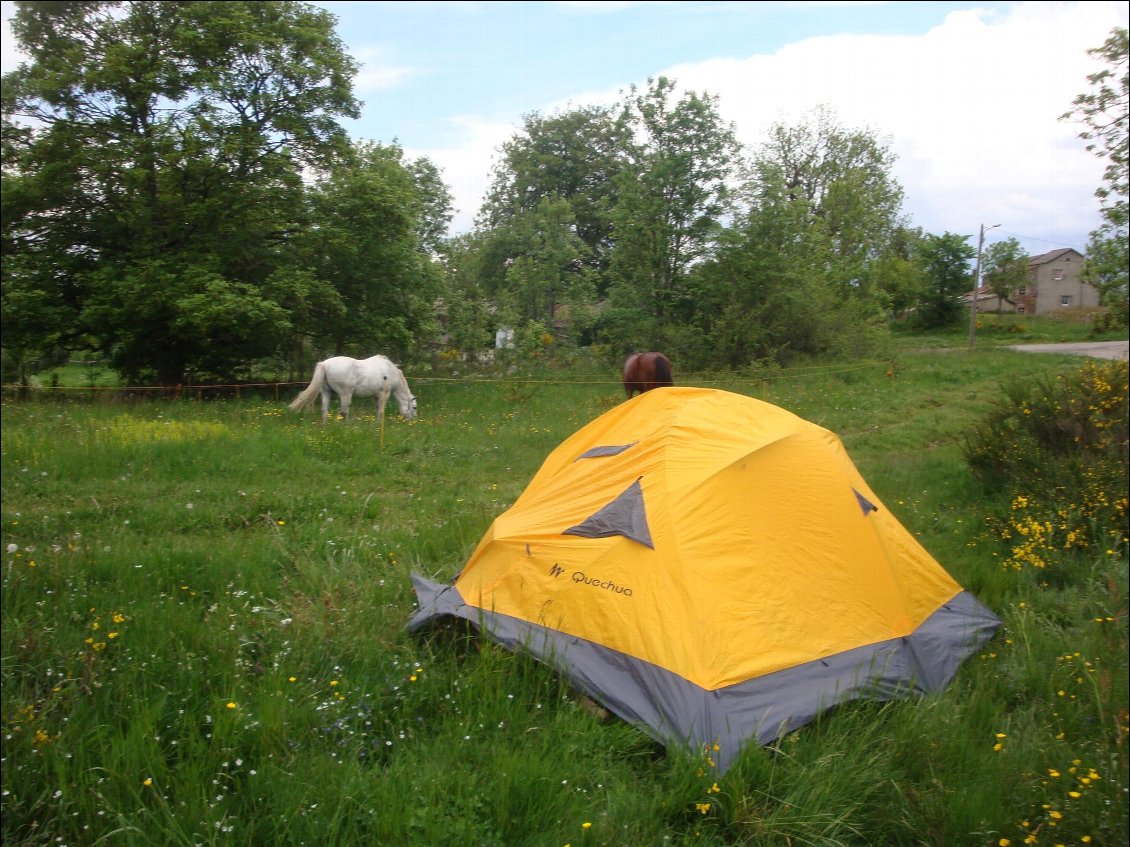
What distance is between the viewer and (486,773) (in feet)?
10.4

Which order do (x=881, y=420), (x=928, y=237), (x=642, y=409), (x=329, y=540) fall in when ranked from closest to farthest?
(x=642, y=409) < (x=329, y=540) < (x=881, y=420) < (x=928, y=237)

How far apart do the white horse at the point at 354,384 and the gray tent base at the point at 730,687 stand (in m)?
9.51

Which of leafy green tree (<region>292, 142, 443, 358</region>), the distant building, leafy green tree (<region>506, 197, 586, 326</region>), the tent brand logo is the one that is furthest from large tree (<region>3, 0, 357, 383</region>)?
the distant building

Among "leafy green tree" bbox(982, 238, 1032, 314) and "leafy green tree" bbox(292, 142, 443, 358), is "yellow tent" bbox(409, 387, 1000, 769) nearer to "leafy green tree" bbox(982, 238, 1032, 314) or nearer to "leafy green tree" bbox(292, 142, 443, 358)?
"leafy green tree" bbox(292, 142, 443, 358)

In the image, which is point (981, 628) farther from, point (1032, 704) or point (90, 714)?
point (90, 714)

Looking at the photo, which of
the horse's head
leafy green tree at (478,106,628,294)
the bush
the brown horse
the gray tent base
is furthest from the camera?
leafy green tree at (478,106,628,294)

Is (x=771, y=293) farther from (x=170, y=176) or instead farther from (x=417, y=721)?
(x=417, y=721)

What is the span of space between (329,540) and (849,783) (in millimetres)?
4289

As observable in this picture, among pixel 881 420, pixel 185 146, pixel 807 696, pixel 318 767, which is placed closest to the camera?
pixel 318 767

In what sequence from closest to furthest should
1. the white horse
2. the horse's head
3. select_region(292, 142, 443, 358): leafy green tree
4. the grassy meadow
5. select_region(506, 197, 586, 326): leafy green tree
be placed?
the grassy meadow → the white horse → the horse's head → select_region(292, 142, 443, 358): leafy green tree → select_region(506, 197, 586, 326): leafy green tree

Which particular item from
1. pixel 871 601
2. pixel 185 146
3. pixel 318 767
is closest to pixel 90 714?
pixel 318 767

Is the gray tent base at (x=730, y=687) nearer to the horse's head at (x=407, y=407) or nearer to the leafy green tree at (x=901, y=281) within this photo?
the horse's head at (x=407, y=407)

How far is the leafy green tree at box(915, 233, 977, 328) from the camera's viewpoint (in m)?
41.7

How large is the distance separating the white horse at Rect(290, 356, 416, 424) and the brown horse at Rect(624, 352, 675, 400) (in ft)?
24.0
